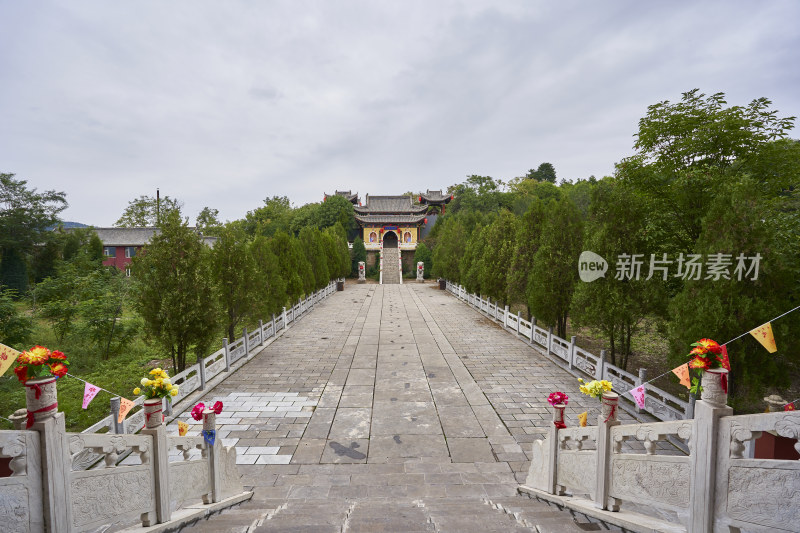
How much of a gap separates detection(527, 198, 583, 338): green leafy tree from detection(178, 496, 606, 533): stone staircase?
323 inches

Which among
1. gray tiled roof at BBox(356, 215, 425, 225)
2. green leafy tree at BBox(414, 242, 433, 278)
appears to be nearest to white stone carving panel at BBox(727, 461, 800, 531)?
green leafy tree at BBox(414, 242, 433, 278)

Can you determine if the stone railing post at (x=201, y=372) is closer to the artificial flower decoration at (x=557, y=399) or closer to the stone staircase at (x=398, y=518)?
the stone staircase at (x=398, y=518)

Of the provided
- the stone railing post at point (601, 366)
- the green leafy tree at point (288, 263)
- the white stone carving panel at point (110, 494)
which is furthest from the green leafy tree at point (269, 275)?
the stone railing post at point (601, 366)

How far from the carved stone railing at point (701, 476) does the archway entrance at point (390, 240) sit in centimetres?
4280

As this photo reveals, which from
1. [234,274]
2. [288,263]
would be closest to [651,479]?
[234,274]

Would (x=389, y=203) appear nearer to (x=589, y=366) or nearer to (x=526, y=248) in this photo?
(x=526, y=248)

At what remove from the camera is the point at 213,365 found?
9672 millimetres

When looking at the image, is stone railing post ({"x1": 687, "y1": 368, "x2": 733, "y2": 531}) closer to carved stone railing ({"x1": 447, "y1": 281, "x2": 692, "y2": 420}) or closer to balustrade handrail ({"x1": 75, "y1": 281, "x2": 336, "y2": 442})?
carved stone railing ({"x1": 447, "y1": 281, "x2": 692, "y2": 420})

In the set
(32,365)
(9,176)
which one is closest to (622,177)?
→ (32,365)

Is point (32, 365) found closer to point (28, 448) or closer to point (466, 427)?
point (28, 448)

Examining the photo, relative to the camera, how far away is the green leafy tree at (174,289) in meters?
8.54

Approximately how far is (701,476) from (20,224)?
37.4 meters

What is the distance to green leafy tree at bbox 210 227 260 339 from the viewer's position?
11.6 metres

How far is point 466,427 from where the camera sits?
23.7ft
